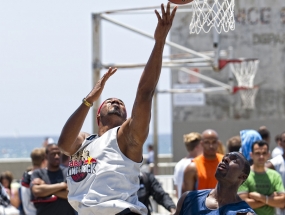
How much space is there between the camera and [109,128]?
5547 millimetres

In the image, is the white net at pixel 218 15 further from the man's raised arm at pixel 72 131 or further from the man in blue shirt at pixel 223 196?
the man's raised arm at pixel 72 131

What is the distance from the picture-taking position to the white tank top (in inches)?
203

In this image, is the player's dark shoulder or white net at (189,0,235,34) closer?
white net at (189,0,235,34)

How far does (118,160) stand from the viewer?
5184mm

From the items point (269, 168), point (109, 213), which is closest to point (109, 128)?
point (109, 213)

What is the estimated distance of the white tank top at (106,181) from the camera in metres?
5.15

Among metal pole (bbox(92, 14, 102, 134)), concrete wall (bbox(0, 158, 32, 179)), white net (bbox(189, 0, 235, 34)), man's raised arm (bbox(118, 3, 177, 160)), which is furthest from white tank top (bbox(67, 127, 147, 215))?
concrete wall (bbox(0, 158, 32, 179))

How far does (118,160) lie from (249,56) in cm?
2709

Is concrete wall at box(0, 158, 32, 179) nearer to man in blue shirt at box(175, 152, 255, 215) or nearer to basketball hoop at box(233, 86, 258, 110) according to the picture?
basketball hoop at box(233, 86, 258, 110)

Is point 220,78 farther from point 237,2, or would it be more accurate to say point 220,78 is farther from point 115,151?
point 115,151

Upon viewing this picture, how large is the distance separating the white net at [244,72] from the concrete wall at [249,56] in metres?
7.55

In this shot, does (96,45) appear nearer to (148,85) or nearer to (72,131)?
(72,131)

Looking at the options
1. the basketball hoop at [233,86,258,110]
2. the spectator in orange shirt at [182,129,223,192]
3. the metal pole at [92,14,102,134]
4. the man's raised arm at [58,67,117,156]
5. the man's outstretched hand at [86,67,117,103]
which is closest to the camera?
the man's raised arm at [58,67,117,156]

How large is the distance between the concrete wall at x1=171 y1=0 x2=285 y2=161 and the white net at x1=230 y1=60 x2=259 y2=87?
7.55 m
